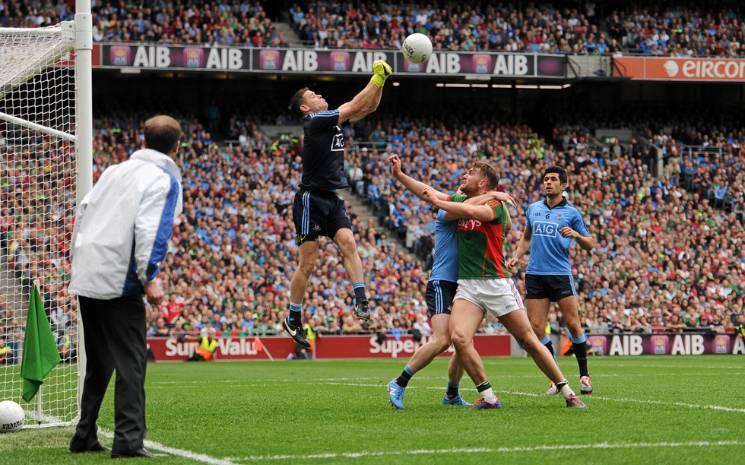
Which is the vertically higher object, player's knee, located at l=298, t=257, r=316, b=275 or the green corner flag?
player's knee, located at l=298, t=257, r=316, b=275

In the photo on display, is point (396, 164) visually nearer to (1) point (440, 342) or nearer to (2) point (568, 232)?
(1) point (440, 342)

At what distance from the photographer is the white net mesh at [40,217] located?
434 inches

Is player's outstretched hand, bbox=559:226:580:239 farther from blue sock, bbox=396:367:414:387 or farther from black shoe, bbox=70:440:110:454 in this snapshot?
black shoe, bbox=70:440:110:454

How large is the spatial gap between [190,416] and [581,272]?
25.8 meters

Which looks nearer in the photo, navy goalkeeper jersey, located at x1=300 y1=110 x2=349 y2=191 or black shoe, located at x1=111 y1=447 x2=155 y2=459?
black shoe, located at x1=111 y1=447 x2=155 y2=459

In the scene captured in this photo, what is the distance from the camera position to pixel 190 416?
35.8ft

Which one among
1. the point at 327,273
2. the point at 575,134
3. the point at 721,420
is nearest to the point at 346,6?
the point at 575,134

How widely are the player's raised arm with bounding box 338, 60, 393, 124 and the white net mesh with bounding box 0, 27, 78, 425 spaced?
265 centimetres

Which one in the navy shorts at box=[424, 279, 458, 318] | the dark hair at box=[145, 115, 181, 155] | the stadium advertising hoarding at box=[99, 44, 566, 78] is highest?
the stadium advertising hoarding at box=[99, 44, 566, 78]

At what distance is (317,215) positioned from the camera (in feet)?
39.8

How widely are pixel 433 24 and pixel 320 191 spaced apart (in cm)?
3165

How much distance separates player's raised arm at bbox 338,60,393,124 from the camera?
11.2m

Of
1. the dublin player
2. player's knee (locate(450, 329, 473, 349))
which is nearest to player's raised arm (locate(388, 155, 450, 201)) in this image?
the dublin player

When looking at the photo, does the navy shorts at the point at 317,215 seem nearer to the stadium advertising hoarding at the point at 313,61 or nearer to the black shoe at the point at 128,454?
the black shoe at the point at 128,454
